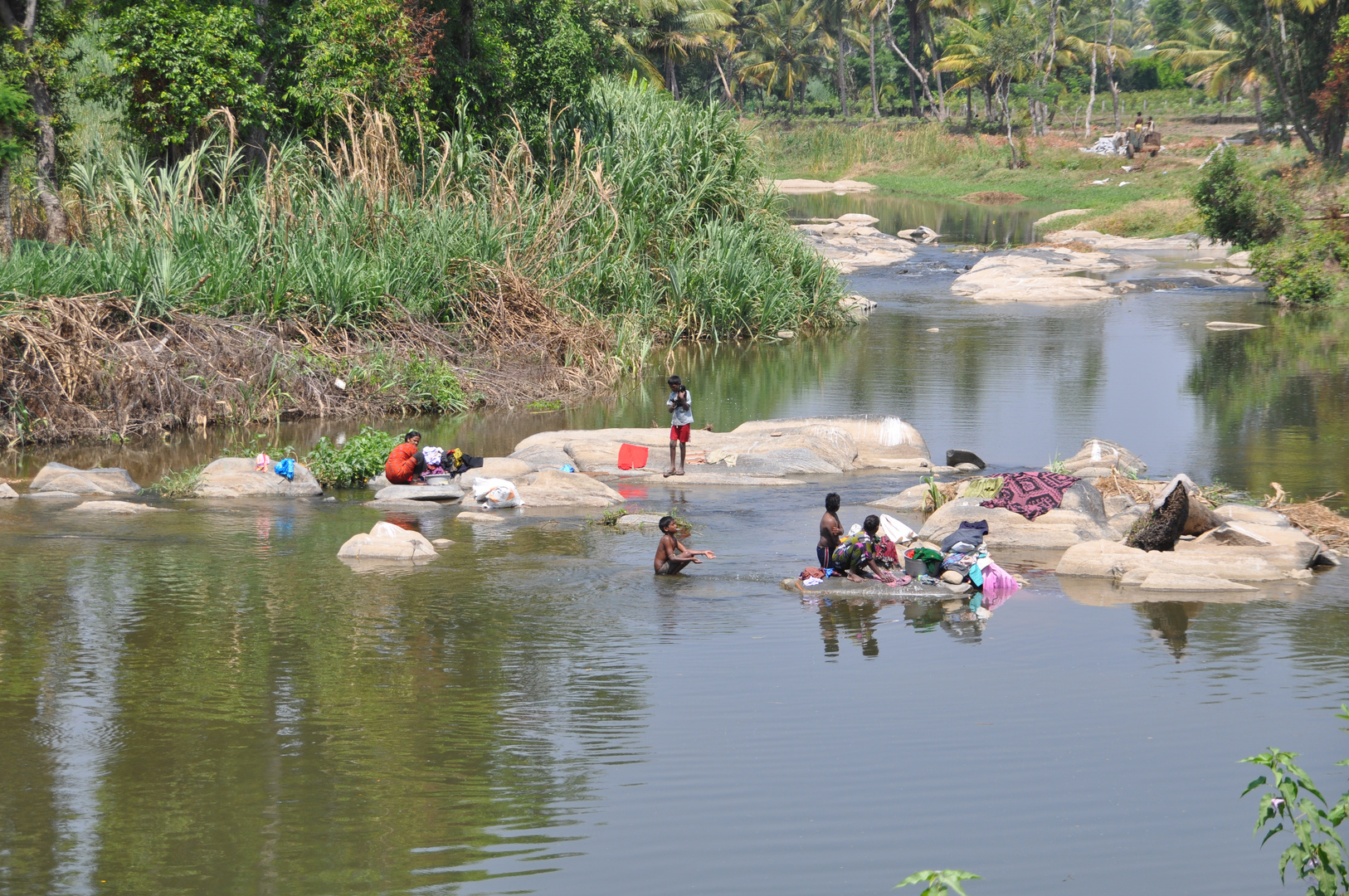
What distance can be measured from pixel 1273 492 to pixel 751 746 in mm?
9125

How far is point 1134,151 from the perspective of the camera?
58.0 metres

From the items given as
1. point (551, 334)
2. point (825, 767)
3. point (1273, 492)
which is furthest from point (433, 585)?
point (551, 334)

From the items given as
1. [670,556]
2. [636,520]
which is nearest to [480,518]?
[636,520]

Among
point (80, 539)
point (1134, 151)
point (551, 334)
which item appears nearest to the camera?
point (80, 539)

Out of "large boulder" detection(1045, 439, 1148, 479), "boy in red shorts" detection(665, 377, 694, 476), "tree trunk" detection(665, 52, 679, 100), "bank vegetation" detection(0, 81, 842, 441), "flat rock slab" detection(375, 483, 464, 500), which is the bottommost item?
"flat rock slab" detection(375, 483, 464, 500)

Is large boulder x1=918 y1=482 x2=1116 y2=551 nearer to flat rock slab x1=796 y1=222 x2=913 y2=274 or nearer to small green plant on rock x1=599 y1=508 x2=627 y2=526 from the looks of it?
small green plant on rock x1=599 y1=508 x2=627 y2=526

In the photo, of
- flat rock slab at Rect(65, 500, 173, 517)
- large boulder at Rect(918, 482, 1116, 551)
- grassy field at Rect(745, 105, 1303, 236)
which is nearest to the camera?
large boulder at Rect(918, 482, 1116, 551)

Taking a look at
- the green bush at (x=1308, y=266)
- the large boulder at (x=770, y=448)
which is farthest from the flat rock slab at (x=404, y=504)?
the green bush at (x=1308, y=266)

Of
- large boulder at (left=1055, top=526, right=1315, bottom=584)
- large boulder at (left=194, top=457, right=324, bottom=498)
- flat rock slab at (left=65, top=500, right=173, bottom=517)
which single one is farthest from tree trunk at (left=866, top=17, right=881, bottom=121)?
large boulder at (left=1055, top=526, right=1315, bottom=584)

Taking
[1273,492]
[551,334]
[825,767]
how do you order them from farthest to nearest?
[551,334], [1273,492], [825,767]

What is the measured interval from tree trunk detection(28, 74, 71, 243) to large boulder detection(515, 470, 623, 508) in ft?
40.7

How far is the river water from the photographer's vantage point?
6.36 meters

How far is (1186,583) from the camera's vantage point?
11.1 m

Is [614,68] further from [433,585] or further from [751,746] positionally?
[751,746]
